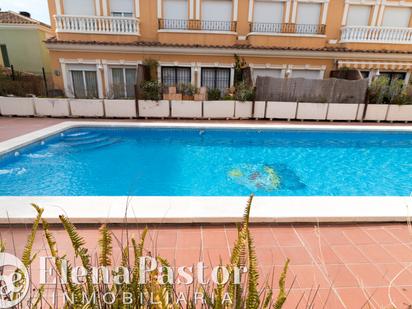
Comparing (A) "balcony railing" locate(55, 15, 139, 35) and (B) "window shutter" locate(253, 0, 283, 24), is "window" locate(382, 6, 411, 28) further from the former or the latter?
(A) "balcony railing" locate(55, 15, 139, 35)

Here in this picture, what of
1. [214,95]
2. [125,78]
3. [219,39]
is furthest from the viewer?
[125,78]

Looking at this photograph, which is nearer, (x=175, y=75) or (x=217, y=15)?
(x=217, y=15)

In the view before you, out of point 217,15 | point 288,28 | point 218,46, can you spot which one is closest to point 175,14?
point 217,15

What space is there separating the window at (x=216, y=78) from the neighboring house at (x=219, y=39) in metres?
0.06

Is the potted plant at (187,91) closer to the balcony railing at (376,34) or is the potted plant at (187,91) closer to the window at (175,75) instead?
the window at (175,75)

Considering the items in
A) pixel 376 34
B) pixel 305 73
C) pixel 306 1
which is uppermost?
pixel 306 1

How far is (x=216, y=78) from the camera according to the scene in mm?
17062

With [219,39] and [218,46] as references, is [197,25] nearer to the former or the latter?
[219,39]

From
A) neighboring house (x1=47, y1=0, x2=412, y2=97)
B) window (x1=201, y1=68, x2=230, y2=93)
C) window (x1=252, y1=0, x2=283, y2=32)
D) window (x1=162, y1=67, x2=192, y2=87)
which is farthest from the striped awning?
window (x1=162, y1=67, x2=192, y2=87)

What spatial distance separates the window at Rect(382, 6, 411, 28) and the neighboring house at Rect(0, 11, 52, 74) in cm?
2653

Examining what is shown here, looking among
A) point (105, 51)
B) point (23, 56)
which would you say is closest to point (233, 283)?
point (105, 51)

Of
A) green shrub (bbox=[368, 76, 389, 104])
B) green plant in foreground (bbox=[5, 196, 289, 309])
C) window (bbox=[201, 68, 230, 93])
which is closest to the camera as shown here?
green plant in foreground (bbox=[5, 196, 289, 309])

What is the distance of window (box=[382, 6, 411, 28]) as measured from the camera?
56.8ft

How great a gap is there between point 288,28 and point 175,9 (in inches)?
299
